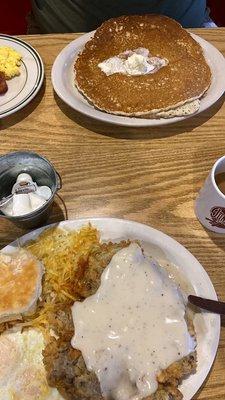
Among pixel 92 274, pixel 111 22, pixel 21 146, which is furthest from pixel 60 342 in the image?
pixel 111 22

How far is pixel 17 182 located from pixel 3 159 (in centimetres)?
8

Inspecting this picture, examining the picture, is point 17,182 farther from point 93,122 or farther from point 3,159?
point 93,122

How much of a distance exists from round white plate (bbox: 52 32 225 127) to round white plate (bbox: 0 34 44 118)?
78 mm

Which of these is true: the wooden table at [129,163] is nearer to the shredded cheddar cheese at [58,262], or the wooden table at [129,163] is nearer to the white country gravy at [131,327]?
the shredded cheddar cheese at [58,262]

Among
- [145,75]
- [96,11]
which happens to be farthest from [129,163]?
[96,11]

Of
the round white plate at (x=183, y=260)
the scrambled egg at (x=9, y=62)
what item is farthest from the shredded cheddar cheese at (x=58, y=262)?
the scrambled egg at (x=9, y=62)

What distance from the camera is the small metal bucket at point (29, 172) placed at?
1.34m

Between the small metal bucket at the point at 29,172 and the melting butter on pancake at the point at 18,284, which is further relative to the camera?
the small metal bucket at the point at 29,172

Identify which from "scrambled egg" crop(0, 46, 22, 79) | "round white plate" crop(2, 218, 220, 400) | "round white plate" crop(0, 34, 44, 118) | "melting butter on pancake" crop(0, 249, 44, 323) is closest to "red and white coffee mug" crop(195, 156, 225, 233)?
"round white plate" crop(2, 218, 220, 400)

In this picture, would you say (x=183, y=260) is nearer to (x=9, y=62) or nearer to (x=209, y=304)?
(x=209, y=304)

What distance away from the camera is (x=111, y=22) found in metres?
1.86

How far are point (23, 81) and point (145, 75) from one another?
49 centimetres

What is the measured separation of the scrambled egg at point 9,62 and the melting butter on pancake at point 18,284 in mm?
833

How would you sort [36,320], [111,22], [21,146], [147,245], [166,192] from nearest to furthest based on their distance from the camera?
[36,320]
[147,245]
[166,192]
[21,146]
[111,22]
